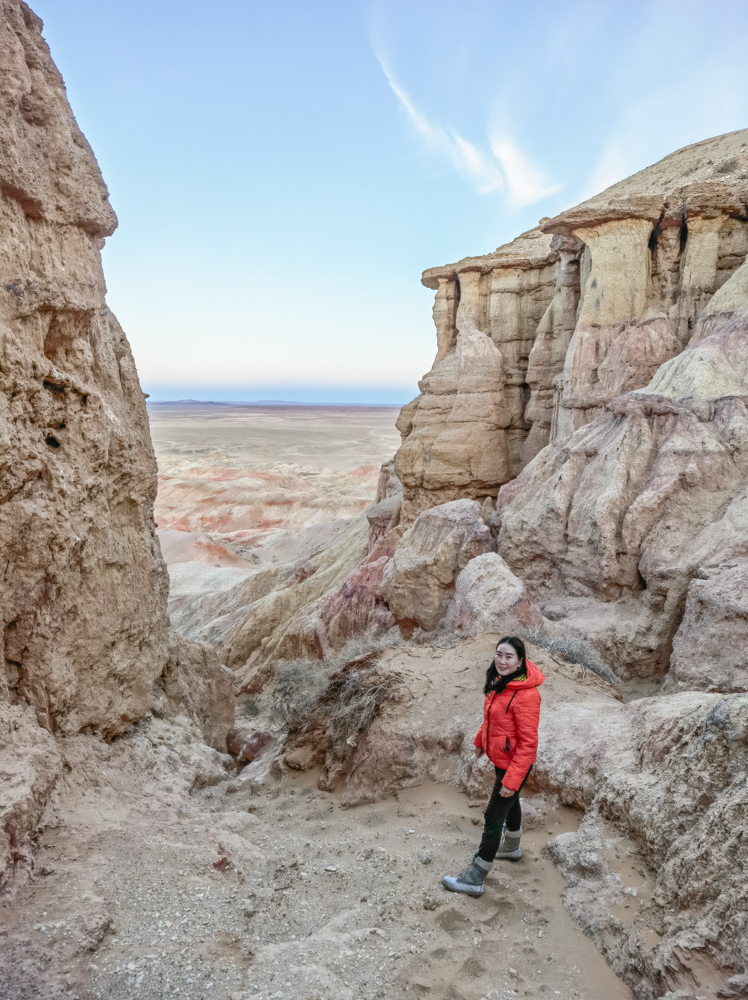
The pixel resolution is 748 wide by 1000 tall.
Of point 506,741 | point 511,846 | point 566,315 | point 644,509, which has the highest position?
point 566,315

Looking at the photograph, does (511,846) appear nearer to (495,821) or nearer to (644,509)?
(495,821)

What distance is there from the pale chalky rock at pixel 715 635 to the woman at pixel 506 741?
370cm

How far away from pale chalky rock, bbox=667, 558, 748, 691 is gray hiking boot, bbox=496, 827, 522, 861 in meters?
3.52

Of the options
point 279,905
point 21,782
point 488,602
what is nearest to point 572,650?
point 488,602

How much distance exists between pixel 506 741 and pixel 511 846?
76 cm

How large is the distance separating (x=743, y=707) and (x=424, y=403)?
621 inches

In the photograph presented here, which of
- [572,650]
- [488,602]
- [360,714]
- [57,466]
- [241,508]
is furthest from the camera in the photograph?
[241,508]

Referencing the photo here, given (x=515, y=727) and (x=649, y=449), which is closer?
(x=515, y=727)

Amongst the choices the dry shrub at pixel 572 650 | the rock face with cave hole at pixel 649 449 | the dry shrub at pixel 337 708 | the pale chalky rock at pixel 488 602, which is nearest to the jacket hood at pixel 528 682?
the dry shrub at pixel 337 708

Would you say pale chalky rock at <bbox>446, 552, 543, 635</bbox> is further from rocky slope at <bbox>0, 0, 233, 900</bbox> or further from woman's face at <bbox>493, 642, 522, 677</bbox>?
rocky slope at <bbox>0, 0, 233, 900</bbox>

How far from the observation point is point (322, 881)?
157 inches

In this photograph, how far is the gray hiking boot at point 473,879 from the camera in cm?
361

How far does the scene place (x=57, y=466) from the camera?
15.3ft

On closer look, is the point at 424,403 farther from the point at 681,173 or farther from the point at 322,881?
the point at 322,881
